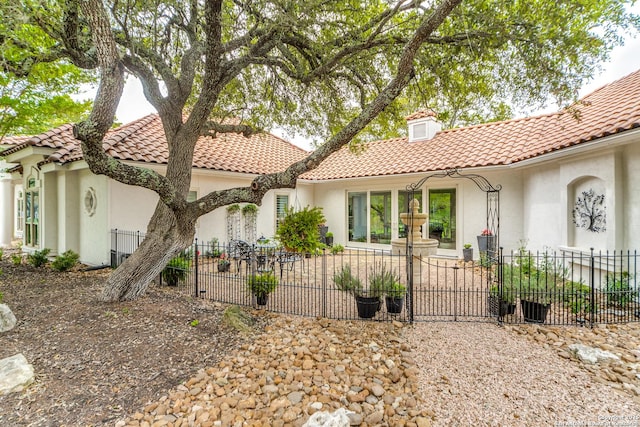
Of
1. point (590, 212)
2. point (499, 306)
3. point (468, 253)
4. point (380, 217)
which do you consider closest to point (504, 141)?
point (468, 253)

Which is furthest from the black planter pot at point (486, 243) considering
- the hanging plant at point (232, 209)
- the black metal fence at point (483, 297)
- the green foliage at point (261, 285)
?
the hanging plant at point (232, 209)

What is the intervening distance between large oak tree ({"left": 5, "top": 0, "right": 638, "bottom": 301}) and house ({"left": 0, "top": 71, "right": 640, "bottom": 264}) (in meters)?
1.34

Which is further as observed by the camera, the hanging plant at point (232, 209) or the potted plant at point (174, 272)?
the hanging plant at point (232, 209)

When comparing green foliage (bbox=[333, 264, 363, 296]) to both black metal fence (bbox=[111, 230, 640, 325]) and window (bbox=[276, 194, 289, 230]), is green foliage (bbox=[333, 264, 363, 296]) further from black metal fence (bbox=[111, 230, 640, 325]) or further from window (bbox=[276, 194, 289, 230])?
window (bbox=[276, 194, 289, 230])

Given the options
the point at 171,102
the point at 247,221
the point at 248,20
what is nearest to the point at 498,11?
the point at 248,20

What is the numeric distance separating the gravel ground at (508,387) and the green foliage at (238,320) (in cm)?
254

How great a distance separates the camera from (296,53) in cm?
784

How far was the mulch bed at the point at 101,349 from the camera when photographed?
3110 mm

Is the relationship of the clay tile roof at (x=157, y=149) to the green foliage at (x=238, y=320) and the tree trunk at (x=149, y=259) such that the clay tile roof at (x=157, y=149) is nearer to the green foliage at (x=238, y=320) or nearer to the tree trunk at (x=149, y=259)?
the tree trunk at (x=149, y=259)

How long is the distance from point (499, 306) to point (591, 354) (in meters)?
1.33

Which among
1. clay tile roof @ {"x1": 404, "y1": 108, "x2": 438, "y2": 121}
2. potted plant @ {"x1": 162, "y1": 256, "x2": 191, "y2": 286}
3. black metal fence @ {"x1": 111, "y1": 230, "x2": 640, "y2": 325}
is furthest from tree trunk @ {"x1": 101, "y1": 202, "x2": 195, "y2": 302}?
clay tile roof @ {"x1": 404, "y1": 108, "x2": 438, "y2": 121}

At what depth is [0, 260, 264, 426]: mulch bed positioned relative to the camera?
3.11 meters

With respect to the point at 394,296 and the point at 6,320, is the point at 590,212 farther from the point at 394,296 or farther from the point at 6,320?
the point at 6,320

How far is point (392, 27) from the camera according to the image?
631 cm
